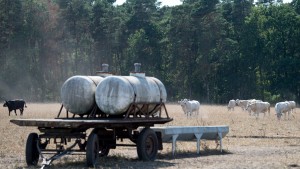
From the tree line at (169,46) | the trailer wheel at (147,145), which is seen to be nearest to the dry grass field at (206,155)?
the trailer wheel at (147,145)

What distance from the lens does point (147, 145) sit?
19172mm

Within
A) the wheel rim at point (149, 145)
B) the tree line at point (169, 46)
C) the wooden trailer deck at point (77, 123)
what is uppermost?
the tree line at point (169, 46)

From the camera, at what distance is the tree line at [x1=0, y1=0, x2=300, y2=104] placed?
9350 cm

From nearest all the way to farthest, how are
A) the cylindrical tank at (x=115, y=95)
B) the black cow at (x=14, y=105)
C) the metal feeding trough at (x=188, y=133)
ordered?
1. the cylindrical tank at (x=115, y=95)
2. the metal feeding trough at (x=188, y=133)
3. the black cow at (x=14, y=105)

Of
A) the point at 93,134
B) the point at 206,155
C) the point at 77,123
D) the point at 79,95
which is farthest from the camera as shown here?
the point at 206,155

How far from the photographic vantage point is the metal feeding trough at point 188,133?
809 inches

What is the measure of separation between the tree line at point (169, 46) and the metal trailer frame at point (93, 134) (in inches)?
2891

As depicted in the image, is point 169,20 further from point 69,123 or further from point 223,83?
point 69,123

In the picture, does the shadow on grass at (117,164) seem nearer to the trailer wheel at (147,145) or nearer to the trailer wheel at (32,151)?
the trailer wheel at (147,145)

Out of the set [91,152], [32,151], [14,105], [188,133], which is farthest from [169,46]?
[91,152]

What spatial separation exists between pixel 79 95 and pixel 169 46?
78.7 meters

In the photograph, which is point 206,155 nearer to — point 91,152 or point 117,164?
point 117,164

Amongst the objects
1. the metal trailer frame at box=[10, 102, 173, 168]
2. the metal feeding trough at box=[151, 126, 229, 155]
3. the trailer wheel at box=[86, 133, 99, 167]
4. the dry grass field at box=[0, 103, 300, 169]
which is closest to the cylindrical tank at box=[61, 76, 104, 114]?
the metal trailer frame at box=[10, 102, 173, 168]

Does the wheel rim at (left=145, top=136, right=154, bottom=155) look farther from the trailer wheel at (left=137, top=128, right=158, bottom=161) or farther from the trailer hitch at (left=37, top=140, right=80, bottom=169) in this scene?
the trailer hitch at (left=37, top=140, right=80, bottom=169)
